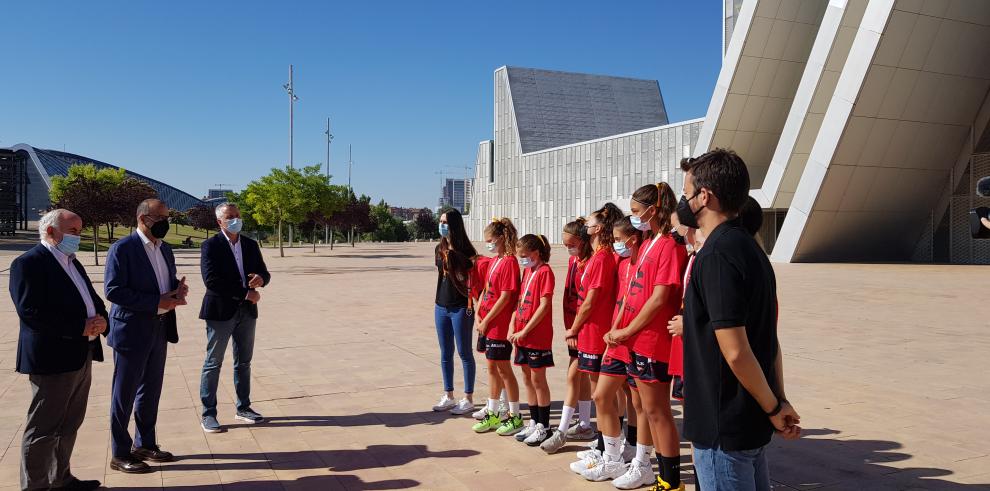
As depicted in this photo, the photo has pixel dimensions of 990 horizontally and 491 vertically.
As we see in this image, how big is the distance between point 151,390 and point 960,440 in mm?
6043

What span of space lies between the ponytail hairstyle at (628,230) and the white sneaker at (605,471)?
4.77 ft

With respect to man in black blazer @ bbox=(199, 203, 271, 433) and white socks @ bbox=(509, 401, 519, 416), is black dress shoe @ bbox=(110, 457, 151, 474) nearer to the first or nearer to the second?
man in black blazer @ bbox=(199, 203, 271, 433)

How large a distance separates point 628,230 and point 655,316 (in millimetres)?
701

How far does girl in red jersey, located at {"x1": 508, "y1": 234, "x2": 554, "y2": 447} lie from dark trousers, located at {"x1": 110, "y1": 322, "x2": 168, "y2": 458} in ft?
8.73

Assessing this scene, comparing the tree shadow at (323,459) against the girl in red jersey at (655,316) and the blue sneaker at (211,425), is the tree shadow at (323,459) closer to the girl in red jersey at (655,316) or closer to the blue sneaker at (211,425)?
the blue sneaker at (211,425)

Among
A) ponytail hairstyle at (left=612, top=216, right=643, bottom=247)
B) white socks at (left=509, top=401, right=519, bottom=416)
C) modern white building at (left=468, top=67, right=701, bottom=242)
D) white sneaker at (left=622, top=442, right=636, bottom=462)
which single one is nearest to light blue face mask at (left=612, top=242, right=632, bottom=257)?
ponytail hairstyle at (left=612, top=216, right=643, bottom=247)

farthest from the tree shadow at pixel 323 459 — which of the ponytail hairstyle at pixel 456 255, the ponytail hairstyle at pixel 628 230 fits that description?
the ponytail hairstyle at pixel 628 230

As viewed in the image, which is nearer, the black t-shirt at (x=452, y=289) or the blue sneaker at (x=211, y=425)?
the blue sneaker at (x=211, y=425)

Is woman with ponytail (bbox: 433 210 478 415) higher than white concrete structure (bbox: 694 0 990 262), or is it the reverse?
white concrete structure (bbox: 694 0 990 262)

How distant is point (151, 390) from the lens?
16.9ft

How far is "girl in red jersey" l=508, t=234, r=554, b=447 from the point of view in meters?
5.41

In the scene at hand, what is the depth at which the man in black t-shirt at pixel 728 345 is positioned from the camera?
7.94 ft

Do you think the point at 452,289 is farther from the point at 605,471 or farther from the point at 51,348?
the point at 51,348

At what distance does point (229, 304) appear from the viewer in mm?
5977
